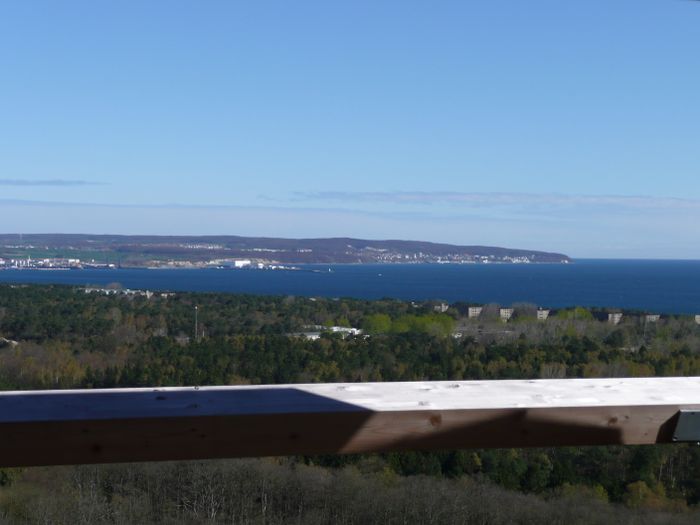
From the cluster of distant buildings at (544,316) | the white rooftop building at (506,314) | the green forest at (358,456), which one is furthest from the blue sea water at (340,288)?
the green forest at (358,456)

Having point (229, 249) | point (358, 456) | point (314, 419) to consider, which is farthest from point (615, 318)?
point (229, 249)

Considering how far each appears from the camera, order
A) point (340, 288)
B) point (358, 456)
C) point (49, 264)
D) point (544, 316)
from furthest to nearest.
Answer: point (340, 288) < point (49, 264) < point (544, 316) < point (358, 456)

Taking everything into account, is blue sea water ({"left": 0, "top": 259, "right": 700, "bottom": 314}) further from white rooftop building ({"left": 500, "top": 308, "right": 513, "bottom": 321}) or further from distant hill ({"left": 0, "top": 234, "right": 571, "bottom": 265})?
white rooftop building ({"left": 500, "top": 308, "right": 513, "bottom": 321})

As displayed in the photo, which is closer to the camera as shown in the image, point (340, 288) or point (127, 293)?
point (127, 293)

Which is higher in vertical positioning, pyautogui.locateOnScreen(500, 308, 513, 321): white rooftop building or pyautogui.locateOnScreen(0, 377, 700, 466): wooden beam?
pyautogui.locateOnScreen(0, 377, 700, 466): wooden beam

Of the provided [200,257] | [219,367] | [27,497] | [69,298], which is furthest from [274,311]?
[200,257]

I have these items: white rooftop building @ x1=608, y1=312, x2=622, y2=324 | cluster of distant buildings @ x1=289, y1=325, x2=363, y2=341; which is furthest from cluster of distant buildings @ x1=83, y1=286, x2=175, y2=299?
white rooftop building @ x1=608, y1=312, x2=622, y2=324

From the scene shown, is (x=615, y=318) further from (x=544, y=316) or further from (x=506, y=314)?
(x=506, y=314)
